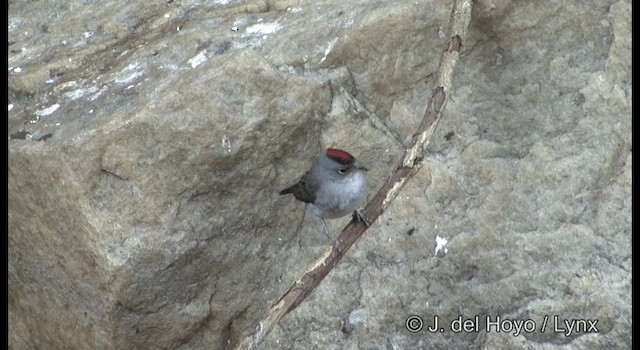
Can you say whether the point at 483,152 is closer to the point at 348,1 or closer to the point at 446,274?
the point at 446,274

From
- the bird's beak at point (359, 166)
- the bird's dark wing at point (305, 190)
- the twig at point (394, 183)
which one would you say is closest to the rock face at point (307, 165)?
the bird's dark wing at point (305, 190)

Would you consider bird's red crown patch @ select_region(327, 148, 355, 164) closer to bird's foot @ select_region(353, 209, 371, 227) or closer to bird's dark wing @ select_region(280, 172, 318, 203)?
bird's dark wing @ select_region(280, 172, 318, 203)

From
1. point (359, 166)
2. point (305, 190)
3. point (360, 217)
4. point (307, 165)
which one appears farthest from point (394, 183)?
point (307, 165)

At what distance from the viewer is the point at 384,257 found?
578cm

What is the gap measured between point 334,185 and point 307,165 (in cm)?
53

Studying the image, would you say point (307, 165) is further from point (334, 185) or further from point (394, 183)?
point (394, 183)

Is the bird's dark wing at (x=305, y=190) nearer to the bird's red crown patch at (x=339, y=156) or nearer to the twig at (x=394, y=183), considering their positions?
the bird's red crown patch at (x=339, y=156)

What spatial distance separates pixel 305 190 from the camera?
5500 millimetres

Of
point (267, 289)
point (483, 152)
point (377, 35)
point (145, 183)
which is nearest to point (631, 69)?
point (483, 152)

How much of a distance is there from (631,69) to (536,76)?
25.7 inches

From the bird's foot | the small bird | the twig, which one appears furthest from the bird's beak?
the twig

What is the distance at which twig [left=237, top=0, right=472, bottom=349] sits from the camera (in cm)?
461

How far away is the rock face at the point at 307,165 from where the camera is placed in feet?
17.2

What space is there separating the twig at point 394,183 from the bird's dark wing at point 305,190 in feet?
1.21
